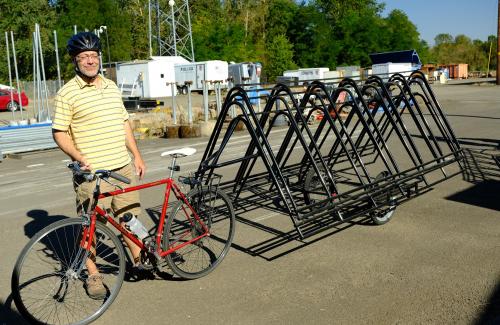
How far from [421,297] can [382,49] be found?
59500 millimetres

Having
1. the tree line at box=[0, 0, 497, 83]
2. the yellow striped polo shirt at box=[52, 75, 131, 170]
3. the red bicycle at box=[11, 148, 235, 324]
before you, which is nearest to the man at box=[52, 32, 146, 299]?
the yellow striped polo shirt at box=[52, 75, 131, 170]

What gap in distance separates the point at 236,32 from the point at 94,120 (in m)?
51.9

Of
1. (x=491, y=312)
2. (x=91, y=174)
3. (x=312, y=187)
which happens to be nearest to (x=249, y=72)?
(x=312, y=187)

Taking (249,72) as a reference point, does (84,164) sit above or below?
below

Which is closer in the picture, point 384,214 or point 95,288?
point 95,288

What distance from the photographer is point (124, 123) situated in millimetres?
4250

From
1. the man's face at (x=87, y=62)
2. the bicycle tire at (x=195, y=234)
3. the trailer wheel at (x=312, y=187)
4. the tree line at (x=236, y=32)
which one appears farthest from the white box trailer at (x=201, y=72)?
the man's face at (x=87, y=62)

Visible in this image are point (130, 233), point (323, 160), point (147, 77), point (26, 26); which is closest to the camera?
point (130, 233)

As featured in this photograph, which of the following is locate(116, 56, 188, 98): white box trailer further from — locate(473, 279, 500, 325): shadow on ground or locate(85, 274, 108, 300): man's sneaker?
locate(473, 279, 500, 325): shadow on ground

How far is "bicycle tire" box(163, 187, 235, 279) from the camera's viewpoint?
4223 millimetres

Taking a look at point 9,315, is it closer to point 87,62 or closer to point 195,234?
point 195,234

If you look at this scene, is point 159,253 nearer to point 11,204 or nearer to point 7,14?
point 11,204

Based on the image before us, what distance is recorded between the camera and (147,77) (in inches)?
1438

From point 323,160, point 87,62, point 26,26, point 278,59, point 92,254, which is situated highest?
point 26,26
